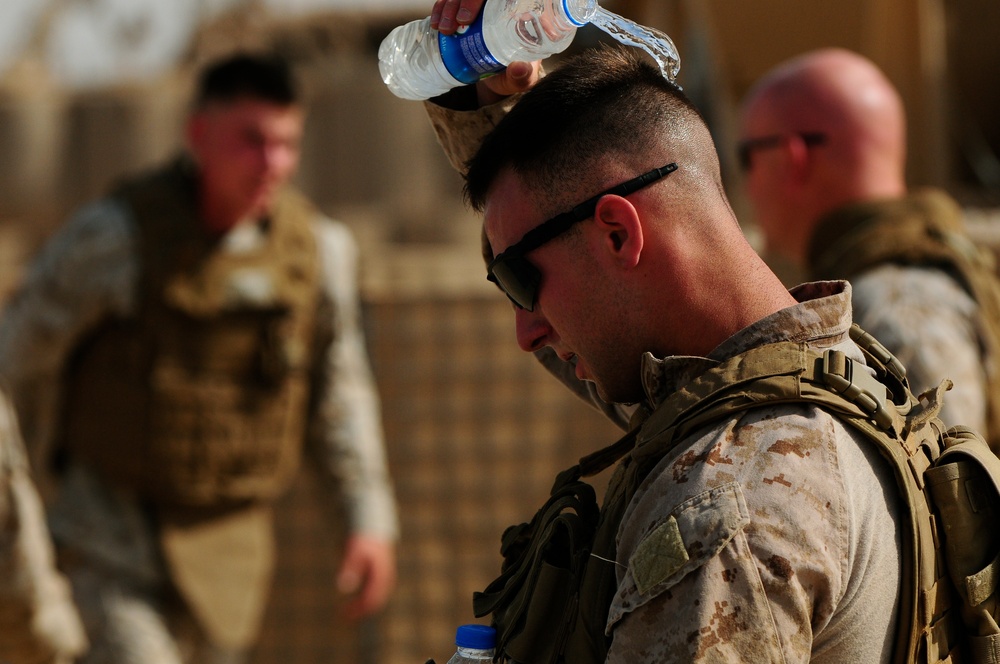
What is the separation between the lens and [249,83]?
450cm

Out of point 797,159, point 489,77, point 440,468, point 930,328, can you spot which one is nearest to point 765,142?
point 797,159

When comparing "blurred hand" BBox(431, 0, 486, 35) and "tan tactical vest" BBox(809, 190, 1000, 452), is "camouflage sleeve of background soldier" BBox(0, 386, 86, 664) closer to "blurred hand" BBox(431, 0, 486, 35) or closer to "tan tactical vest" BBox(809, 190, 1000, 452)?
"blurred hand" BBox(431, 0, 486, 35)

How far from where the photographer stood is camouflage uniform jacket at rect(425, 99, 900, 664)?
1.40 m

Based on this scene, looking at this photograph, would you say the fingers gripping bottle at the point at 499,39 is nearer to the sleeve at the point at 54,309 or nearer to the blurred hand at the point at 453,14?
the blurred hand at the point at 453,14

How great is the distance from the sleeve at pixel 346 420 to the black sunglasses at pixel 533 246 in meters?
2.84

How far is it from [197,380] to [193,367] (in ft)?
0.15

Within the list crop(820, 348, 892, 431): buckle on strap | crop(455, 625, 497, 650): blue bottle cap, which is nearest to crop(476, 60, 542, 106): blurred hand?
crop(820, 348, 892, 431): buckle on strap

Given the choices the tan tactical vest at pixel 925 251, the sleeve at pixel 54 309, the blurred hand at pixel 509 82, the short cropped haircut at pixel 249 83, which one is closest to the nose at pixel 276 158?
the short cropped haircut at pixel 249 83

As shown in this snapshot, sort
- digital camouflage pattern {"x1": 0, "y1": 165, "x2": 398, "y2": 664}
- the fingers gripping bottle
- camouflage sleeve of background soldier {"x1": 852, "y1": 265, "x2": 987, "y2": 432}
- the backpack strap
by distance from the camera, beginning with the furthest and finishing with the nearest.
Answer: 1. digital camouflage pattern {"x1": 0, "y1": 165, "x2": 398, "y2": 664}
2. camouflage sleeve of background soldier {"x1": 852, "y1": 265, "x2": 987, "y2": 432}
3. the fingers gripping bottle
4. the backpack strap

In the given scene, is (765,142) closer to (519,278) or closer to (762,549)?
(519,278)

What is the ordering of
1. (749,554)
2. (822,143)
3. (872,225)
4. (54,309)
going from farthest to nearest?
(54,309) → (822,143) → (872,225) → (749,554)

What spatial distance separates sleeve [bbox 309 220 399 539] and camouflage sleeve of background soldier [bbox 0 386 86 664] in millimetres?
1442

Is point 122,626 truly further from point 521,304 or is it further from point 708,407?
point 708,407

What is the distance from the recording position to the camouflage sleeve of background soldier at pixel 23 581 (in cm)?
300
